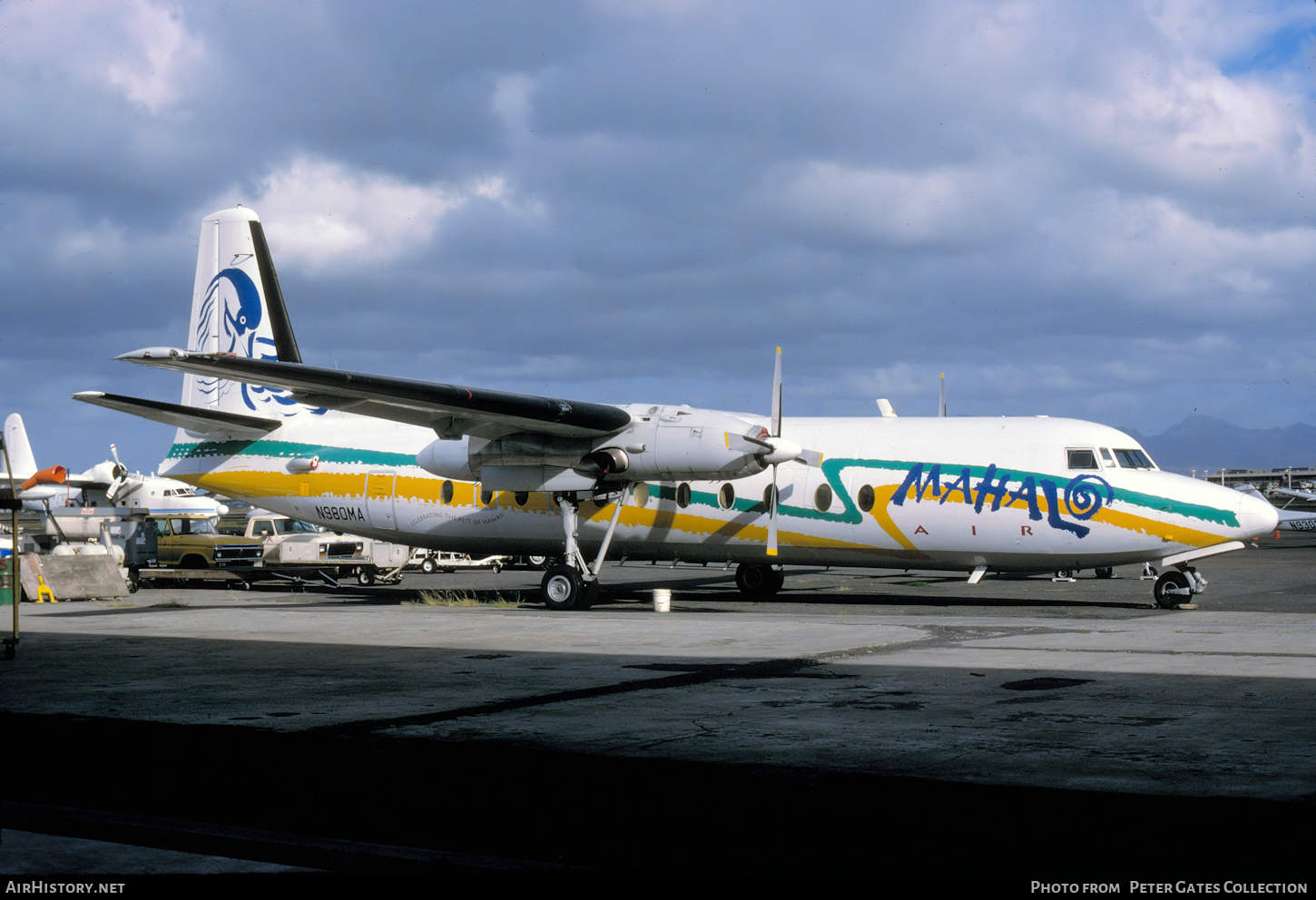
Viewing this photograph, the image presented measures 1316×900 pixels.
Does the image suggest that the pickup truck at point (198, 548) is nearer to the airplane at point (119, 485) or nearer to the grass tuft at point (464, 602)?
the grass tuft at point (464, 602)

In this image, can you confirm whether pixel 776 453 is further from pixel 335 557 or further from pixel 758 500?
pixel 335 557

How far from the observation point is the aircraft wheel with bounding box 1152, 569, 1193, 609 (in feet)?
66.7

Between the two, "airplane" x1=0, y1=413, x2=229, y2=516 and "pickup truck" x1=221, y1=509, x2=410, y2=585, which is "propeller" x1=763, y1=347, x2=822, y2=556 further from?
"airplane" x1=0, y1=413, x2=229, y2=516

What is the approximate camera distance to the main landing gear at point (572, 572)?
21.9 m

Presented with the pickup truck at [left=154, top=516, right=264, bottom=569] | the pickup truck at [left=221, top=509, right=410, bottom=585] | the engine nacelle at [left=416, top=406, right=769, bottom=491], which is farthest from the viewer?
the pickup truck at [left=154, top=516, right=264, bottom=569]

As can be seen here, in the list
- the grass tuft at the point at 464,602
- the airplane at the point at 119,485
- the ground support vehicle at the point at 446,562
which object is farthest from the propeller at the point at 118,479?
the grass tuft at the point at 464,602

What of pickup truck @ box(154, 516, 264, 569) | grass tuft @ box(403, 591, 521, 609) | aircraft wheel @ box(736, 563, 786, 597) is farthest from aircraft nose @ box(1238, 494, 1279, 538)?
pickup truck @ box(154, 516, 264, 569)

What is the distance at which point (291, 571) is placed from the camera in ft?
97.1

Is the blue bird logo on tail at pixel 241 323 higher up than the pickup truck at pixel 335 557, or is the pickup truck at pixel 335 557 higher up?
the blue bird logo on tail at pixel 241 323

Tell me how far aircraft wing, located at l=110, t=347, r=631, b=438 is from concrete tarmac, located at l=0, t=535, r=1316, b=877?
3789 mm

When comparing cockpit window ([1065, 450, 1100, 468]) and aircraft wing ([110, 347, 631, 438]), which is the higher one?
aircraft wing ([110, 347, 631, 438])

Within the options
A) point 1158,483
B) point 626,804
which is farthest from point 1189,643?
point 626,804

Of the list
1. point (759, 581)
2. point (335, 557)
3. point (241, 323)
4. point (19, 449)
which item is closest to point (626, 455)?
point (759, 581)

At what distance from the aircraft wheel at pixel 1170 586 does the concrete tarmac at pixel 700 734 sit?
9.12 ft
